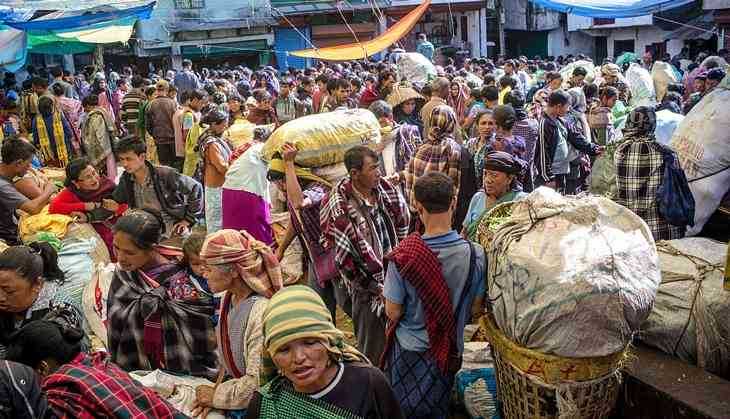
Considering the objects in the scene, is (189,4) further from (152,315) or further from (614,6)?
(152,315)

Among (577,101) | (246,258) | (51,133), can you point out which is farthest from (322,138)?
(51,133)

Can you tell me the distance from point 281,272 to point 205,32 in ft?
89.3

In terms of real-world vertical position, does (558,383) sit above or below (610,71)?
below

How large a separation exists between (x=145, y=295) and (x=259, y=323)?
0.71 m

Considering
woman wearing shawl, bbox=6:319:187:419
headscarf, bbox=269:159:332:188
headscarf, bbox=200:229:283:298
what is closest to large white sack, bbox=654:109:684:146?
headscarf, bbox=269:159:332:188

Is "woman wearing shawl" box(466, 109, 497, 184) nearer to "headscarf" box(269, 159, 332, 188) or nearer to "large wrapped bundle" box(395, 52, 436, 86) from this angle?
"headscarf" box(269, 159, 332, 188)

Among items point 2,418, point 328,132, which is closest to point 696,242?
point 328,132

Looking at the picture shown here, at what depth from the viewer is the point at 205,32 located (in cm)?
2889

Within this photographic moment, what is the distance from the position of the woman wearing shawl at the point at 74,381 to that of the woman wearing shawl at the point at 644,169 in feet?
10.4

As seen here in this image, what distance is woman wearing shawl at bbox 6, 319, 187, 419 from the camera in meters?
2.20

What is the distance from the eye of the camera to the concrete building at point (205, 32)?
91.8ft

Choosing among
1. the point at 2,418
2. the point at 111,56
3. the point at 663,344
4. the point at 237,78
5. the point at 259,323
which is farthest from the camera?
the point at 111,56

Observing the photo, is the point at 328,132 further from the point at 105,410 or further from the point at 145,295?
the point at 105,410

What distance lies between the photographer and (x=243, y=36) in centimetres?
2919
